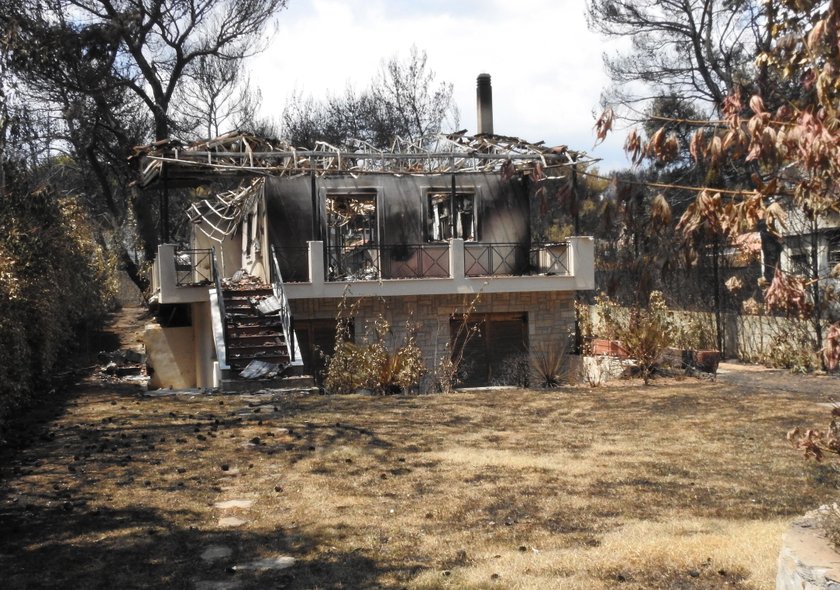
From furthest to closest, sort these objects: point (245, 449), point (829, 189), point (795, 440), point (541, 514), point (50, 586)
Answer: point (245, 449) → point (541, 514) → point (50, 586) → point (795, 440) → point (829, 189)

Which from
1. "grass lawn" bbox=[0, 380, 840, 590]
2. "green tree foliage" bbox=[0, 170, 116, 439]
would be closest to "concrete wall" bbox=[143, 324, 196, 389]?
"green tree foliage" bbox=[0, 170, 116, 439]

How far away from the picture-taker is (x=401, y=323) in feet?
60.3

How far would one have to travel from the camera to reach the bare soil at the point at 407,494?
517cm

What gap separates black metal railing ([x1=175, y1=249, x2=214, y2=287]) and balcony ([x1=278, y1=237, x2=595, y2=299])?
5.97 ft

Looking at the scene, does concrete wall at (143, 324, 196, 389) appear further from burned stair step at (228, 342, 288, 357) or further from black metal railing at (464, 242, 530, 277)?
black metal railing at (464, 242, 530, 277)

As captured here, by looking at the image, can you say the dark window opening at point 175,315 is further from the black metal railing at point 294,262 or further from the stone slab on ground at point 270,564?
the stone slab on ground at point 270,564

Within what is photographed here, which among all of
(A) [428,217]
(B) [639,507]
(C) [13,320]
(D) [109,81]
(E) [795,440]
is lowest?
(B) [639,507]

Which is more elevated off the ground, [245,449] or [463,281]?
[463,281]

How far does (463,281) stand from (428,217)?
96.3 inches

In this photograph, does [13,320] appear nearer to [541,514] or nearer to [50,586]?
[50,586]

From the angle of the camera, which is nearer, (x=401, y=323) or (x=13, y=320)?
(x=13, y=320)

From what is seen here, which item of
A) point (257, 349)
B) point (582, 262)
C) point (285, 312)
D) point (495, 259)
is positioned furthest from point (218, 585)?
point (495, 259)

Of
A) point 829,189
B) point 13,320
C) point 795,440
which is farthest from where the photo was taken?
point 13,320

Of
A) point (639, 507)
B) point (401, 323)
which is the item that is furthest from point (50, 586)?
point (401, 323)
